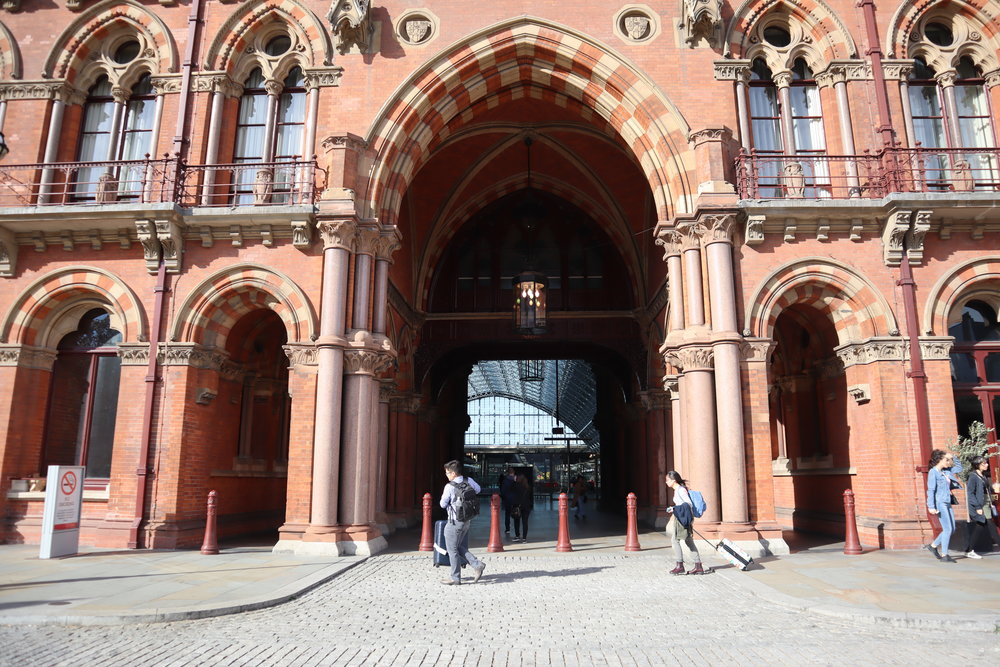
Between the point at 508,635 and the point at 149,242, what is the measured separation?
11.1 m

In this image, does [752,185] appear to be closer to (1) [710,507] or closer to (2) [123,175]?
(1) [710,507]

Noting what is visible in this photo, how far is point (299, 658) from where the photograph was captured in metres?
5.79

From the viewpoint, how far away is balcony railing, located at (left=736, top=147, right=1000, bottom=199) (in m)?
13.5

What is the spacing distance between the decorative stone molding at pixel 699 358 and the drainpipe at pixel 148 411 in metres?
10.2

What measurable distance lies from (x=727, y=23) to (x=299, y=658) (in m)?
14.4

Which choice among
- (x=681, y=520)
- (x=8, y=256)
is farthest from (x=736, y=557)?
(x=8, y=256)

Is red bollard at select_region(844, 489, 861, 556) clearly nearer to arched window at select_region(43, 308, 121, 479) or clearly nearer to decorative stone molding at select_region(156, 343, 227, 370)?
decorative stone molding at select_region(156, 343, 227, 370)

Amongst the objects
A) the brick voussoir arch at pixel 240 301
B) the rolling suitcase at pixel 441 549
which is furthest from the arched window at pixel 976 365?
the brick voussoir arch at pixel 240 301

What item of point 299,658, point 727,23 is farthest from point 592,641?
point 727,23

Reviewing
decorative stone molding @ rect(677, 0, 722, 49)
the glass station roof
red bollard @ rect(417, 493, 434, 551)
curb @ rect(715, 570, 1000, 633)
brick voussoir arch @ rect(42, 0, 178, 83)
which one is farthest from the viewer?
the glass station roof

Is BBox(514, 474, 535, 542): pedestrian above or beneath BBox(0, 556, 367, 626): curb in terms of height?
above

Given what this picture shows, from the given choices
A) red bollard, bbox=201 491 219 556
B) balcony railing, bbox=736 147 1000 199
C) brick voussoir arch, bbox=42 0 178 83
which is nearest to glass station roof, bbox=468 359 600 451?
balcony railing, bbox=736 147 1000 199

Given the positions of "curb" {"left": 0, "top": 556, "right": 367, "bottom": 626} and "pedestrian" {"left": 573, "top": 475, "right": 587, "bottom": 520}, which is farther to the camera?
"pedestrian" {"left": 573, "top": 475, "right": 587, "bottom": 520}

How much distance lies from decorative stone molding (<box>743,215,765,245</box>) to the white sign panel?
12.7 metres
